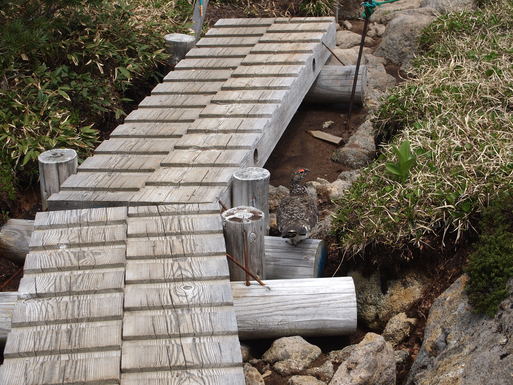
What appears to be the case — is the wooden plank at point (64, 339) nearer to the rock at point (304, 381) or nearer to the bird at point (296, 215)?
the rock at point (304, 381)

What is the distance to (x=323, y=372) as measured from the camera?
5.53m

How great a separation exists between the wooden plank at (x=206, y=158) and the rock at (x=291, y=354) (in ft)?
5.23

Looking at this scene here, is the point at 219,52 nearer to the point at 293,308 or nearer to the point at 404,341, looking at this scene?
the point at 293,308

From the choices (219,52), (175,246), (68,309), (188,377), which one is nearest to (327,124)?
(219,52)

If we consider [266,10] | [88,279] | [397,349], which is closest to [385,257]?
[397,349]

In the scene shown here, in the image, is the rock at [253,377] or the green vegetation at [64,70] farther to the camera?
the green vegetation at [64,70]

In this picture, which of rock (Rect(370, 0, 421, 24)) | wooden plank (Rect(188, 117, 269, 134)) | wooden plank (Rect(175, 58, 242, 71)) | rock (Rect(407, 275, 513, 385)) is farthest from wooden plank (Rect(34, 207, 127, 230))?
rock (Rect(370, 0, 421, 24))

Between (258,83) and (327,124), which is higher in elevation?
(258,83)

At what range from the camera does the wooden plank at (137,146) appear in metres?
7.14

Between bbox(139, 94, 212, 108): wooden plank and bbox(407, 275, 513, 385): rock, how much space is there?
3.36 meters

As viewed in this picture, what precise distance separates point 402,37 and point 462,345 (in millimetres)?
6773

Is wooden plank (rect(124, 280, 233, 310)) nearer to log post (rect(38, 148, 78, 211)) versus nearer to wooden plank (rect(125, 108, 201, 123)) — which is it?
log post (rect(38, 148, 78, 211))

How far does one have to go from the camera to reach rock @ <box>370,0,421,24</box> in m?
12.5

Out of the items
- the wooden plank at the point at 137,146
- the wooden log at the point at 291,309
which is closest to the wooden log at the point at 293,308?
the wooden log at the point at 291,309
